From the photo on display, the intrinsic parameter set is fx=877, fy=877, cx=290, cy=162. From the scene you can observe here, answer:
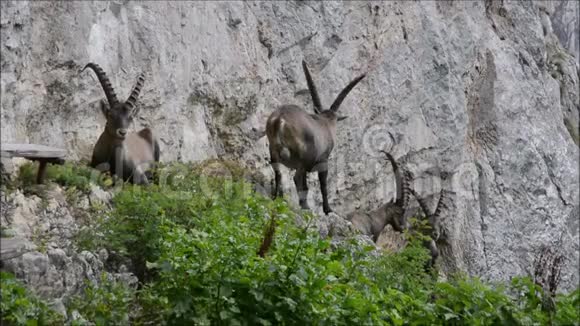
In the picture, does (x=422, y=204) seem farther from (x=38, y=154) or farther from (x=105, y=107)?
(x=38, y=154)

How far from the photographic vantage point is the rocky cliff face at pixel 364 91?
10.8m

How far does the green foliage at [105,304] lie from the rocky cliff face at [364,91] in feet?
13.4

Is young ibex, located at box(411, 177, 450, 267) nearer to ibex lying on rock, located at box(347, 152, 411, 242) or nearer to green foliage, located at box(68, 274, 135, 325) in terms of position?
ibex lying on rock, located at box(347, 152, 411, 242)

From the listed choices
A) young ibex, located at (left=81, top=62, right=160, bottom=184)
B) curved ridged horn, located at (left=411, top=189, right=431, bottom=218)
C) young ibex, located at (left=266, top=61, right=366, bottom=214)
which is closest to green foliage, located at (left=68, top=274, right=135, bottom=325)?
young ibex, located at (left=81, top=62, right=160, bottom=184)

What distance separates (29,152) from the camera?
25.8 ft

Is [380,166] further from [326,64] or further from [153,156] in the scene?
[153,156]

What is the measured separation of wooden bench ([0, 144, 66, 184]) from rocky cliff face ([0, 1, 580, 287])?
1272 mm

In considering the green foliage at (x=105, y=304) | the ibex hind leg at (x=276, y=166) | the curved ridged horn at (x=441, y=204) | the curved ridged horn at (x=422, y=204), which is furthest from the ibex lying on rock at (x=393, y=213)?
the green foliage at (x=105, y=304)

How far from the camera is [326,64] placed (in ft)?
51.6

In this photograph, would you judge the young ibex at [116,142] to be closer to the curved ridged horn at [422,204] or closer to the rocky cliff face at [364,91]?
the rocky cliff face at [364,91]

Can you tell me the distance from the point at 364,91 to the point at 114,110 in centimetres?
710

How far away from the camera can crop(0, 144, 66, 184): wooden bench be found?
7660 millimetres

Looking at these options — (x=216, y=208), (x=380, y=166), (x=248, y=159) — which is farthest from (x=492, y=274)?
(x=216, y=208)

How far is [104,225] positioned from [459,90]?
11.9m
